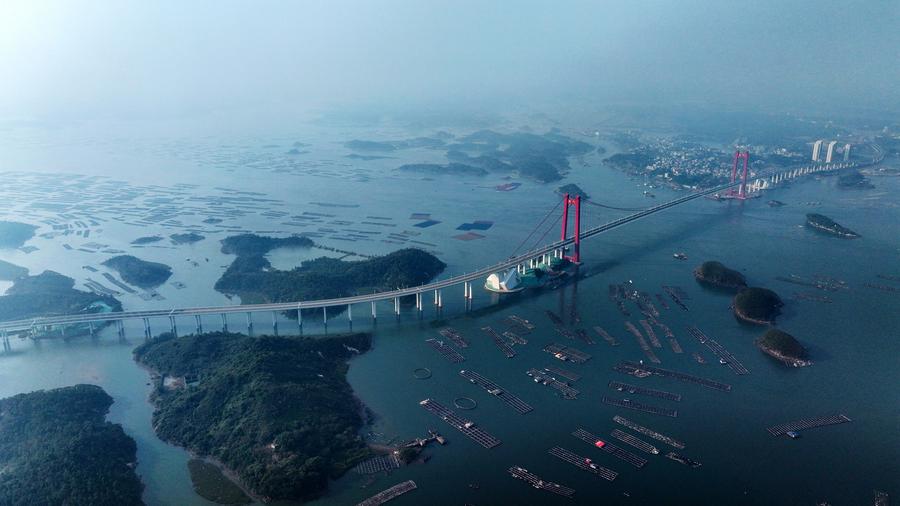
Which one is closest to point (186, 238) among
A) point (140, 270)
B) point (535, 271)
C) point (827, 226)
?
point (140, 270)

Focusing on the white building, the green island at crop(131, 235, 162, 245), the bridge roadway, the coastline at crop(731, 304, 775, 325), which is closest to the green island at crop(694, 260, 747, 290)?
the coastline at crop(731, 304, 775, 325)

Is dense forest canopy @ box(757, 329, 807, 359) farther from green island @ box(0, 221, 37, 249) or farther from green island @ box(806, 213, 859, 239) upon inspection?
green island @ box(0, 221, 37, 249)

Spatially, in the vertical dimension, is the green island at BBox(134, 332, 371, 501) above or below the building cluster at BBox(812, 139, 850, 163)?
below

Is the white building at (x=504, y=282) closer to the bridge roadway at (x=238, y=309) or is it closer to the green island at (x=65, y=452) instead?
the bridge roadway at (x=238, y=309)

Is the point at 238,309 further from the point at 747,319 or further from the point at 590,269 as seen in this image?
the point at 747,319

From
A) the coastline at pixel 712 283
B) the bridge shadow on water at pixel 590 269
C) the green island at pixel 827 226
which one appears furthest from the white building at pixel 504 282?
the green island at pixel 827 226

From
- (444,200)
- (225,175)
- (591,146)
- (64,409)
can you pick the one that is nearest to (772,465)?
(64,409)
